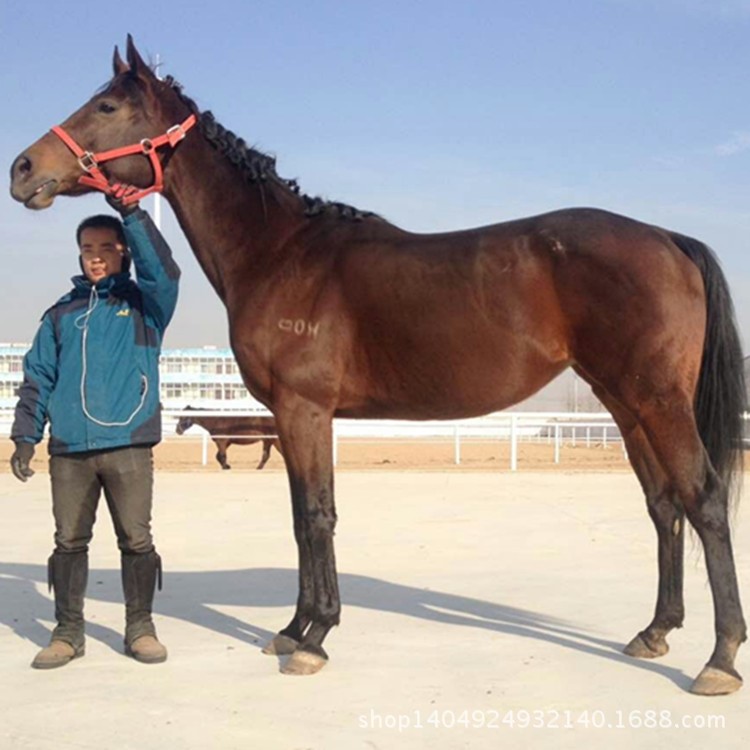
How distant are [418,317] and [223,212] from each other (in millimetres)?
1159

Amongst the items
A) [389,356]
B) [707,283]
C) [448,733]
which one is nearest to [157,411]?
[389,356]

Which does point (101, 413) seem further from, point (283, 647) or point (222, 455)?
point (222, 455)

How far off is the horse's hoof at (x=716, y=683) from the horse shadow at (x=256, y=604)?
14cm

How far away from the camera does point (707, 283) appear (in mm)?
3783

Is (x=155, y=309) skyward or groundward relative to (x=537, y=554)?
skyward

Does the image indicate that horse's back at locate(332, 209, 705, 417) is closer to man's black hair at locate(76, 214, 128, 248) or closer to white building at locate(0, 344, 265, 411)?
man's black hair at locate(76, 214, 128, 248)

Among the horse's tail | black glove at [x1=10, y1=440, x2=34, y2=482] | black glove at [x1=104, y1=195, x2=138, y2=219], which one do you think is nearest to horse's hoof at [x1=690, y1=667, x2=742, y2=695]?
the horse's tail

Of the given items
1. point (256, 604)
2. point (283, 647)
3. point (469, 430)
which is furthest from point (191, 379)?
point (283, 647)

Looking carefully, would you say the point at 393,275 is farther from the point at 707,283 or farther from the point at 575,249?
the point at 707,283

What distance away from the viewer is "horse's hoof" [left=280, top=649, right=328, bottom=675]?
12.1 ft

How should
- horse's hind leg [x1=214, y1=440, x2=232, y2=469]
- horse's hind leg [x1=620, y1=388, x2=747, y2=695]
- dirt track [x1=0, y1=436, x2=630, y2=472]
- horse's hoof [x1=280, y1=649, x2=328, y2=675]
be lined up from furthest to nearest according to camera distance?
dirt track [x1=0, y1=436, x2=630, y2=472] < horse's hind leg [x1=214, y1=440, x2=232, y2=469] < horse's hoof [x1=280, y1=649, x2=328, y2=675] < horse's hind leg [x1=620, y1=388, x2=747, y2=695]

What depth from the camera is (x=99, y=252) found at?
4.21m

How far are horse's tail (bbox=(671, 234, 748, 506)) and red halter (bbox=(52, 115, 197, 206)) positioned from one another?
92.4 inches

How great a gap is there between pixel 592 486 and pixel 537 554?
5.07m
